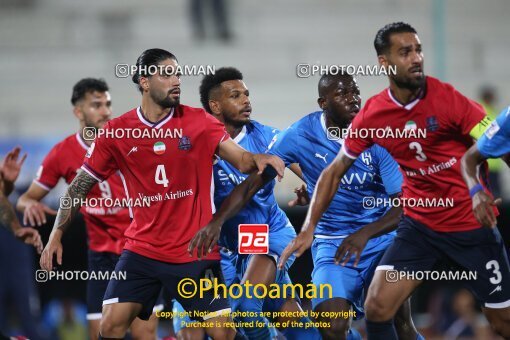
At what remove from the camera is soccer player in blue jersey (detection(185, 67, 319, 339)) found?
23.1 feet

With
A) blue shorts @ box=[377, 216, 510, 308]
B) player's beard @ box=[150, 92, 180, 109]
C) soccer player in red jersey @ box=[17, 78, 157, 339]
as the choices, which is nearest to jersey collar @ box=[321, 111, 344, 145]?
blue shorts @ box=[377, 216, 510, 308]

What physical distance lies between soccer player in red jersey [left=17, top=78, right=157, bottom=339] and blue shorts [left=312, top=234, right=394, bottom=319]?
1.49m

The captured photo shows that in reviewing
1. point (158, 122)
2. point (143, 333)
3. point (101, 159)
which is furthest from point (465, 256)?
point (143, 333)

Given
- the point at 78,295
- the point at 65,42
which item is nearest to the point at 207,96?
the point at 78,295

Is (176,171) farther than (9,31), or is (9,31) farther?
(9,31)

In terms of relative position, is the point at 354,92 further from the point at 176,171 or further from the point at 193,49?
the point at 193,49

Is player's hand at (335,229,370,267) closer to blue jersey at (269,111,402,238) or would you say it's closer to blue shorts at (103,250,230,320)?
blue jersey at (269,111,402,238)

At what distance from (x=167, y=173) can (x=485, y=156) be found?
2041mm

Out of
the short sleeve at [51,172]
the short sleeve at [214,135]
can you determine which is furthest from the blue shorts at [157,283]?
the short sleeve at [51,172]

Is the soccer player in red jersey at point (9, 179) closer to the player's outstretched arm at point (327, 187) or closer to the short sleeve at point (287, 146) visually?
the short sleeve at point (287, 146)

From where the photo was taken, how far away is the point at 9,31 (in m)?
14.2

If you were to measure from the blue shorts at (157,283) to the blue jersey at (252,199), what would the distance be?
991 mm

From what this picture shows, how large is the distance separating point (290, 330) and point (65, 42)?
26.9ft

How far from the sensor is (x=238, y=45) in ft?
45.8
